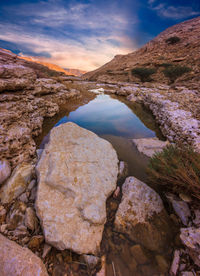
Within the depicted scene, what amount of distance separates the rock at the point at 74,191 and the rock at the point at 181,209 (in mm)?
1047

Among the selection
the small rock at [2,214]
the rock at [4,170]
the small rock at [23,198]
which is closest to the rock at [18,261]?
the small rock at [2,214]

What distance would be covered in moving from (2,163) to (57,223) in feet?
5.18

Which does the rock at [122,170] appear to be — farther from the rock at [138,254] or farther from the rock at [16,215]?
the rock at [16,215]

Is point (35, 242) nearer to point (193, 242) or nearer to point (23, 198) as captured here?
point (23, 198)

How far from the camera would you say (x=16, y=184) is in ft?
6.07

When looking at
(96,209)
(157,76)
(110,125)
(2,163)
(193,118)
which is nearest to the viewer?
(96,209)

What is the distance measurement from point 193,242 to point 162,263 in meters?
0.47

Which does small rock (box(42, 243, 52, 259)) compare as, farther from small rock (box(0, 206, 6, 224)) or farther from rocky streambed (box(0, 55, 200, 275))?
small rock (box(0, 206, 6, 224))

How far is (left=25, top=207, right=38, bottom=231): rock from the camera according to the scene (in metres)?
1.47

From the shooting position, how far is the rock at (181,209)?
1.59 meters

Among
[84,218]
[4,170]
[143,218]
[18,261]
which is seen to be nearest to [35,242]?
[18,261]

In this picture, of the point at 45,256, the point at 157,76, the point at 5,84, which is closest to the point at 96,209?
the point at 45,256

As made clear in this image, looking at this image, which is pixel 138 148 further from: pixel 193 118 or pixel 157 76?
pixel 157 76

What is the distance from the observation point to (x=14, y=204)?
1.67 metres
